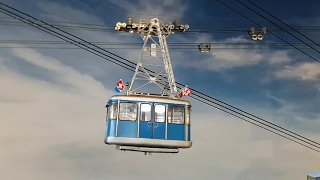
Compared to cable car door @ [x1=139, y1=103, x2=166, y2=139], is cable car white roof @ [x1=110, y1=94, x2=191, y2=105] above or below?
above

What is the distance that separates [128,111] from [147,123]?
42 cm

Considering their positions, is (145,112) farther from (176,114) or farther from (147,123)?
(176,114)

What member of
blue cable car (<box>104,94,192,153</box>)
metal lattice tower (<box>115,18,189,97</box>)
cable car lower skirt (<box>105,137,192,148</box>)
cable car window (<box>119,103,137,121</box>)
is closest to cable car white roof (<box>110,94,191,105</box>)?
blue cable car (<box>104,94,192,153</box>)

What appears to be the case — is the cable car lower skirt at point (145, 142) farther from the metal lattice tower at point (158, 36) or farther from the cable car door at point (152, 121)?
the metal lattice tower at point (158, 36)

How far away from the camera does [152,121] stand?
7961mm

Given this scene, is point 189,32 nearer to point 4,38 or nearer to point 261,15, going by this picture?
point 261,15

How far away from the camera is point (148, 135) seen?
7852 mm

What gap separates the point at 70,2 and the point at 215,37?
11.8 feet

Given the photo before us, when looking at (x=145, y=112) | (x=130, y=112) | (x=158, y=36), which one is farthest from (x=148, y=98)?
(x=158, y=36)

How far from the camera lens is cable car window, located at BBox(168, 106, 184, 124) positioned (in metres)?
8.07

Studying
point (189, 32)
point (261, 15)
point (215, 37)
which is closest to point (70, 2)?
point (189, 32)

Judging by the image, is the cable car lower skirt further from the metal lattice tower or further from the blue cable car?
the metal lattice tower

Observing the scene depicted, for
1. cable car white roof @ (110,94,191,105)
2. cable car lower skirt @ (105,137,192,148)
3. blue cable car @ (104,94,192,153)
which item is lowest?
cable car lower skirt @ (105,137,192,148)

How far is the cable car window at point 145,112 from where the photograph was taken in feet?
26.1
